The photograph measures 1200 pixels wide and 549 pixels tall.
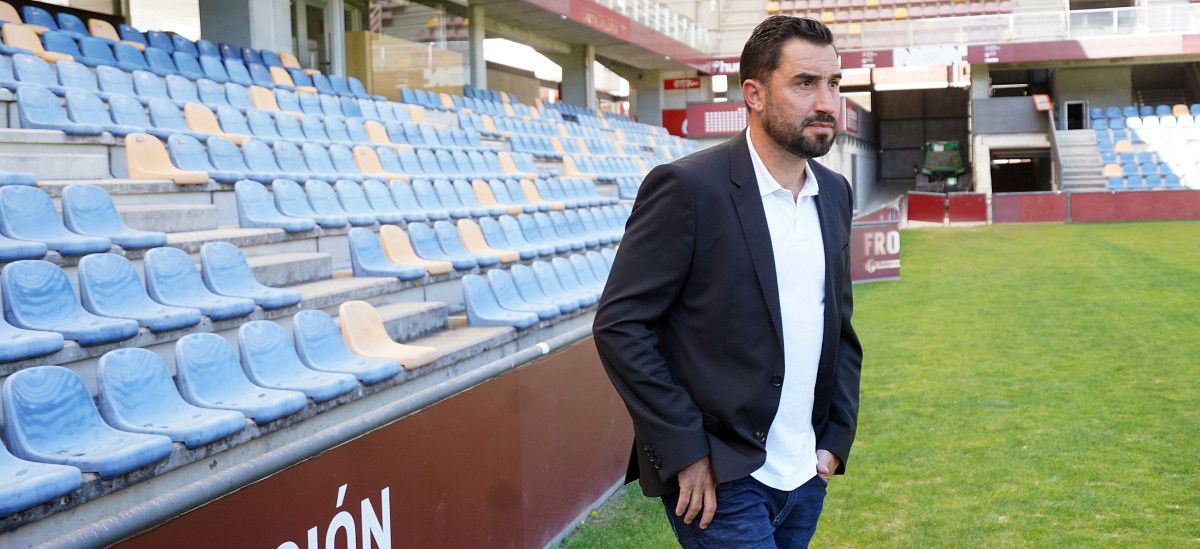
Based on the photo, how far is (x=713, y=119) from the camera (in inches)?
1283

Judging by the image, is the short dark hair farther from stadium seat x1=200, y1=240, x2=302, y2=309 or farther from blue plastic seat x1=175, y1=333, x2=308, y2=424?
stadium seat x1=200, y1=240, x2=302, y2=309

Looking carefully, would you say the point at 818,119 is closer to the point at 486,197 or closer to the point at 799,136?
the point at 799,136

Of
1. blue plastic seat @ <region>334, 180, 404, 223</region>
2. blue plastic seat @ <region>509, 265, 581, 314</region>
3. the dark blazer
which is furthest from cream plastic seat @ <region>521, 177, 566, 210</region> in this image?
the dark blazer

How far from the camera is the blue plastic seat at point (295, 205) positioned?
785 centimetres

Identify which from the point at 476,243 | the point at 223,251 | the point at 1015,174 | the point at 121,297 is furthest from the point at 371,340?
the point at 1015,174

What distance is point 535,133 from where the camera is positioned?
18453 millimetres

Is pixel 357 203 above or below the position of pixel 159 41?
below

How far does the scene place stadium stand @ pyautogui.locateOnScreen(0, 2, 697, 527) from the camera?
4.01 metres

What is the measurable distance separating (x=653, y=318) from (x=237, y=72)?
1118 cm

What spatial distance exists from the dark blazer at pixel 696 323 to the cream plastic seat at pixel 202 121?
7485mm

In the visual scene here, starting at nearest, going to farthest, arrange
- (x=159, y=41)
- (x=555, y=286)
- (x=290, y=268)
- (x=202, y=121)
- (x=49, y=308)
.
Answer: (x=49, y=308)
(x=290, y=268)
(x=555, y=286)
(x=202, y=121)
(x=159, y=41)

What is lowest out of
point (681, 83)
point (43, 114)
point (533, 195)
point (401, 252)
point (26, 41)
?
point (401, 252)

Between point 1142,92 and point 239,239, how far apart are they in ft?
125

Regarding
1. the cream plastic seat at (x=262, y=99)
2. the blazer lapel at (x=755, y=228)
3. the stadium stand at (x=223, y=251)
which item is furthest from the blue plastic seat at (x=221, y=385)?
the cream plastic seat at (x=262, y=99)
